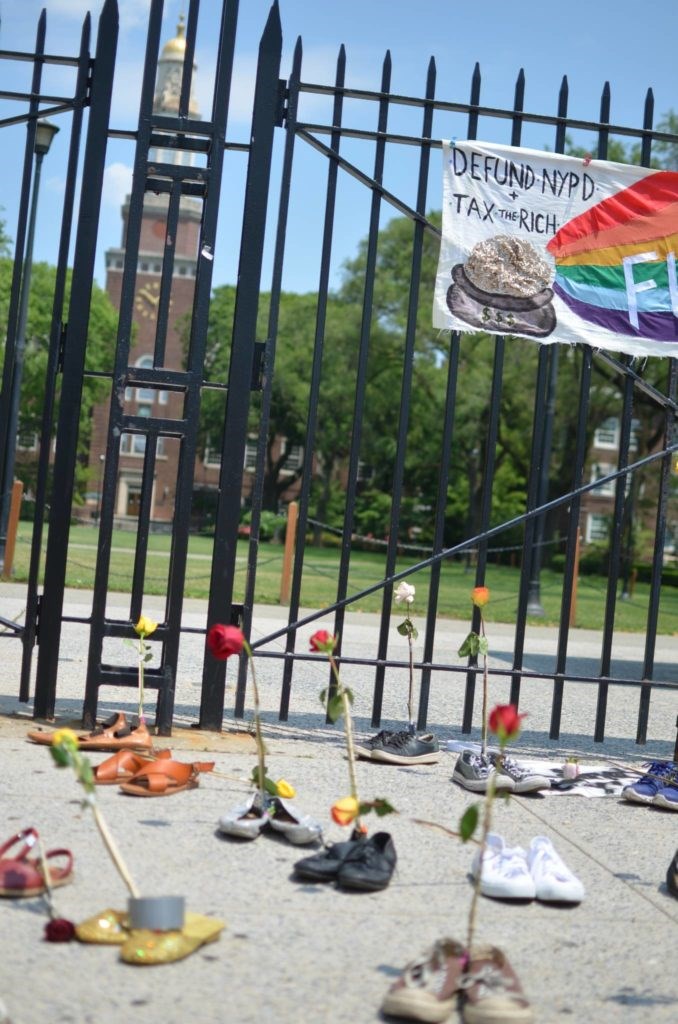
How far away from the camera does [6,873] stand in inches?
133

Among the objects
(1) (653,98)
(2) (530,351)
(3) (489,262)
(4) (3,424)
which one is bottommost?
(4) (3,424)

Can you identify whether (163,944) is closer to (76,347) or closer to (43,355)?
(76,347)

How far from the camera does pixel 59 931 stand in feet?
10.0

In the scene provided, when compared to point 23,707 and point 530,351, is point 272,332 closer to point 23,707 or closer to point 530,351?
point 23,707

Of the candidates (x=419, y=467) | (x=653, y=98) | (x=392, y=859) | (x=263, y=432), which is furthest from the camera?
(x=419, y=467)

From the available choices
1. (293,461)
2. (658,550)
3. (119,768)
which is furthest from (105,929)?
(293,461)

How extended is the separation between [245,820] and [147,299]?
79719 mm

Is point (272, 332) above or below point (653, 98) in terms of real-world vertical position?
below

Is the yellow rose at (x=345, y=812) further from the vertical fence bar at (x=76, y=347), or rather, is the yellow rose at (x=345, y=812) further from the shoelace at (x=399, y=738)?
the vertical fence bar at (x=76, y=347)

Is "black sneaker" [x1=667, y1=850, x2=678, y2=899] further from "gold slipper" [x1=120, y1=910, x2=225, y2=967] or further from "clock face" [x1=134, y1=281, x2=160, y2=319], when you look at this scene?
"clock face" [x1=134, y1=281, x2=160, y2=319]

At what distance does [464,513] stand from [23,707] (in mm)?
50441

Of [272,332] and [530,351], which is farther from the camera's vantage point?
[530,351]

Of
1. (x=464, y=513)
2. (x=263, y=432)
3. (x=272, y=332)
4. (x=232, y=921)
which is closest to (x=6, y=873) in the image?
(x=232, y=921)

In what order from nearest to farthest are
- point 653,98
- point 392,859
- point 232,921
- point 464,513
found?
point 232,921 < point 392,859 < point 653,98 < point 464,513
